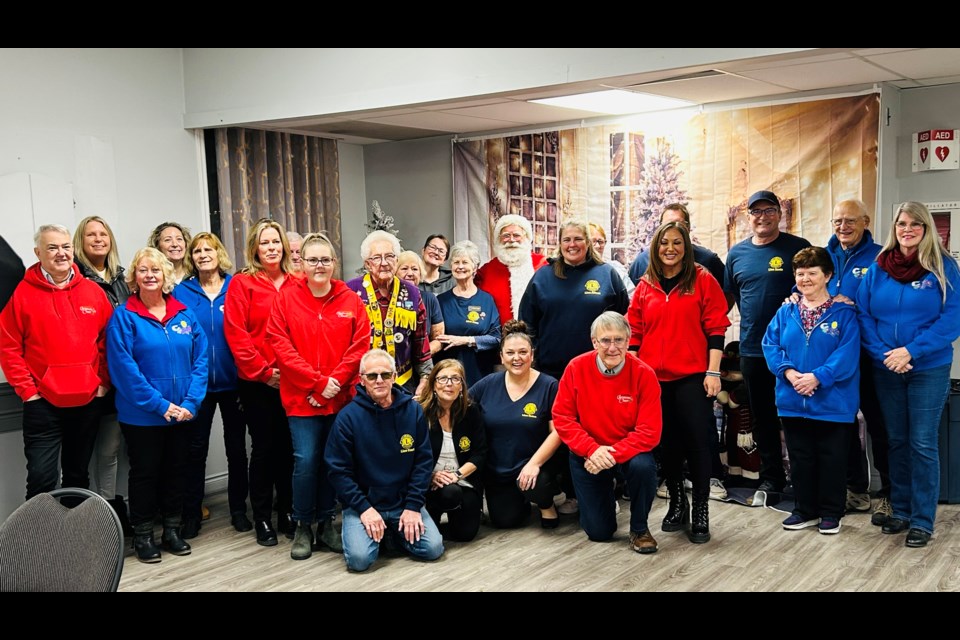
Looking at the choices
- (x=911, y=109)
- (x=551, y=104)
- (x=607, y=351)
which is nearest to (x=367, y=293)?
(x=607, y=351)

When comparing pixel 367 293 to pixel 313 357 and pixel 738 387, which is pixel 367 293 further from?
pixel 738 387

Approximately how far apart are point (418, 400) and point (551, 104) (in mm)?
1831

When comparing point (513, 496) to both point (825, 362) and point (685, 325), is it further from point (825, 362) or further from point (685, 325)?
point (825, 362)

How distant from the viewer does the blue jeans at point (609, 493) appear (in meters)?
4.00

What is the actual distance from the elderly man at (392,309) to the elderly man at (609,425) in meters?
0.73

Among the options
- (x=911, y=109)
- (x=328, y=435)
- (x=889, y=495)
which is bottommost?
(x=889, y=495)

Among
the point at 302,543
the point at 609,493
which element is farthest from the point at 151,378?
the point at 609,493

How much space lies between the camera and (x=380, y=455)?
12.7 feet

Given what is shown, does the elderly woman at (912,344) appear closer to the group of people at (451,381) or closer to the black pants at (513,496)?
the group of people at (451,381)

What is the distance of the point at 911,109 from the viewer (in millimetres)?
4738

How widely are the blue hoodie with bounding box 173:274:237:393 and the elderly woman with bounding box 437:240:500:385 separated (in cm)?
109

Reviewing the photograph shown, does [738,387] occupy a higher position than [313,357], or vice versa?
[313,357]

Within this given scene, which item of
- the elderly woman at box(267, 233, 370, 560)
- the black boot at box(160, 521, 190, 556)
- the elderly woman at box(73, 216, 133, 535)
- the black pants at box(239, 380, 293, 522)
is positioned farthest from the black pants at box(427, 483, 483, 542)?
the elderly woman at box(73, 216, 133, 535)

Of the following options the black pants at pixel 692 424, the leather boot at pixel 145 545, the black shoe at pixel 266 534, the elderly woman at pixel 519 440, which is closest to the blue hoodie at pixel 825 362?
the black pants at pixel 692 424
